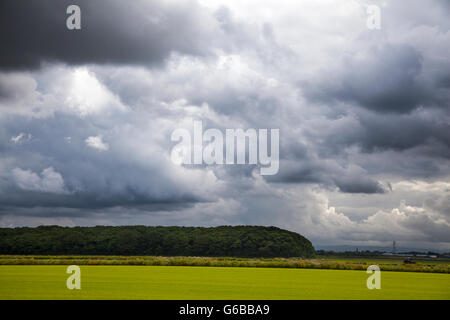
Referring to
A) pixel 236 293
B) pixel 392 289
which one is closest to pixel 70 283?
pixel 236 293

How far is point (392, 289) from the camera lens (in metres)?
48.8

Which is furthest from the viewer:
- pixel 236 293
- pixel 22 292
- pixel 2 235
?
pixel 2 235

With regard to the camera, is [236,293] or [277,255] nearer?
[236,293]

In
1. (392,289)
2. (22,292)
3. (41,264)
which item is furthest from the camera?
(41,264)
